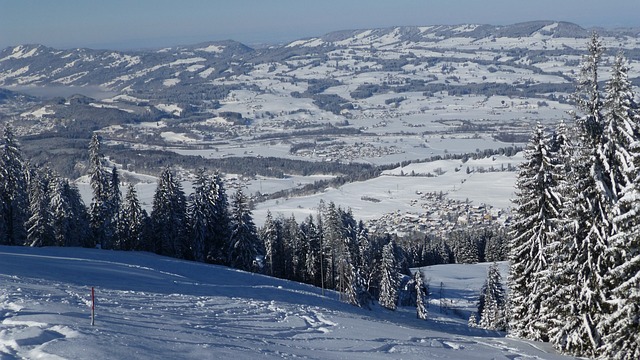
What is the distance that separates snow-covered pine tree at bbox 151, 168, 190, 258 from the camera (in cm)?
4941

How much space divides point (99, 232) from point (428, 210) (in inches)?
4279

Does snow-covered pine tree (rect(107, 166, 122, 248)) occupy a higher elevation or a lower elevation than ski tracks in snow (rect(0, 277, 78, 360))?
lower

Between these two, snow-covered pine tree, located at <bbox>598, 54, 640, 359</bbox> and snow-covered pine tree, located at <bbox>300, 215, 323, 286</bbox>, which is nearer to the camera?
snow-covered pine tree, located at <bbox>598, 54, 640, 359</bbox>

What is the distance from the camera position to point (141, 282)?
2430cm

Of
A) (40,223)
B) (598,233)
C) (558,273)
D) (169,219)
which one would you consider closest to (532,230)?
(558,273)

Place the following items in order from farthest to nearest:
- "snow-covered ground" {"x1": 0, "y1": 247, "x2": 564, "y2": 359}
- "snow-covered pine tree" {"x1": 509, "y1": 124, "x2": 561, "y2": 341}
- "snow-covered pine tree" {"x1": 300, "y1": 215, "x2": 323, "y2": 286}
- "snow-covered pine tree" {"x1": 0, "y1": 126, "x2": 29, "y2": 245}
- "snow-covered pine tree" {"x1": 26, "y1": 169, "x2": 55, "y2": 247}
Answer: "snow-covered pine tree" {"x1": 300, "y1": 215, "x2": 323, "y2": 286} < "snow-covered pine tree" {"x1": 26, "y1": 169, "x2": 55, "y2": 247} < "snow-covered pine tree" {"x1": 0, "y1": 126, "x2": 29, "y2": 245} < "snow-covered pine tree" {"x1": 509, "y1": 124, "x2": 561, "y2": 341} < "snow-covered ground" {"x1": 0, "y1": 247, "x2": 564, "y2": 359}

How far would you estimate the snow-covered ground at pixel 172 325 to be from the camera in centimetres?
1191

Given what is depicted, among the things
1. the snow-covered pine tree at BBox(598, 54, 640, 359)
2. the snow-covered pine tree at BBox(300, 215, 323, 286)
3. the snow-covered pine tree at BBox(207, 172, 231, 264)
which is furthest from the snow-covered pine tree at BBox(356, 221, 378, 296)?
the snow-covered pine tree at BBox(598, 54, 640, 359)

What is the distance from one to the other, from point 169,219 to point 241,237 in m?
6.52

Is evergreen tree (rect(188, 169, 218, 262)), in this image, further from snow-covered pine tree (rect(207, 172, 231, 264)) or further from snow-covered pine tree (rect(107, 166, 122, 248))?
snow-covered pine tree (rect(107, 166, 122, 248))

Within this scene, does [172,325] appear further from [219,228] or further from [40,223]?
[219,228]

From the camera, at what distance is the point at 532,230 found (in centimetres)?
2395

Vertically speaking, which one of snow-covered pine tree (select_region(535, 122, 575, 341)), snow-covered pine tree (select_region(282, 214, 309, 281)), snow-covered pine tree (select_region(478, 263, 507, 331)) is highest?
snow-covered pine tree (select_region(535, 122, 575, 341))

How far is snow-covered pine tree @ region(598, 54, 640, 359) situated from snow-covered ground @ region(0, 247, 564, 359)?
227cm
